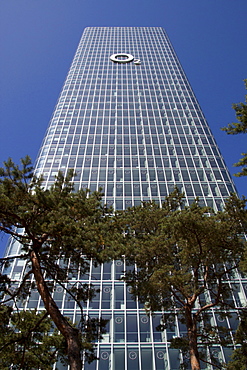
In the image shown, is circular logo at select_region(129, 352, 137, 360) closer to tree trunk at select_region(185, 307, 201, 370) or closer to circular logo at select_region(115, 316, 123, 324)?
circular logo at select_region(115, 316, 123, 324)

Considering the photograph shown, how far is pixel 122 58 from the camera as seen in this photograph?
61.5m

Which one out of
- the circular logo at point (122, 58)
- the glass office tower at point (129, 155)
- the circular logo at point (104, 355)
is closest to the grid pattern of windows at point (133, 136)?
the glass office tower at point (129, 155)

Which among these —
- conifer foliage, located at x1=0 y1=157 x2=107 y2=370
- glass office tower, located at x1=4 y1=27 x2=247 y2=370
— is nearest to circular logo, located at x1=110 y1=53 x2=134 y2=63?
glass office tower, located at x1=4 y1=27 x2=247 y2=370

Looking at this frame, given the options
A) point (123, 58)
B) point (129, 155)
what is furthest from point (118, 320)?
point (123, 58)

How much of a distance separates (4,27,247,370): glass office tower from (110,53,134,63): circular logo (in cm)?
21

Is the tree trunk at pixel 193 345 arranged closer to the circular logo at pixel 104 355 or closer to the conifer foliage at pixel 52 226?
the conifer foliage at pixel 52 226

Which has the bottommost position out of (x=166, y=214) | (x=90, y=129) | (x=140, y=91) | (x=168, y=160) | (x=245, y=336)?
(x=245, y=336)

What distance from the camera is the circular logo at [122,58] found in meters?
58.7

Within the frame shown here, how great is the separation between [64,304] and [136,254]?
1291 cm

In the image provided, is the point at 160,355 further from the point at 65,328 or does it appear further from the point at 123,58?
the point at 123,58

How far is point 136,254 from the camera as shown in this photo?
12.4 meters

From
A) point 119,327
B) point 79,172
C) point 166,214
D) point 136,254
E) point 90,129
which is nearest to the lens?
point 136,254

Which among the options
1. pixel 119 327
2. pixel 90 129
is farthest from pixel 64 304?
pixel 90 129

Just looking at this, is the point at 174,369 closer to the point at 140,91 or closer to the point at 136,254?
the point at 136,254
